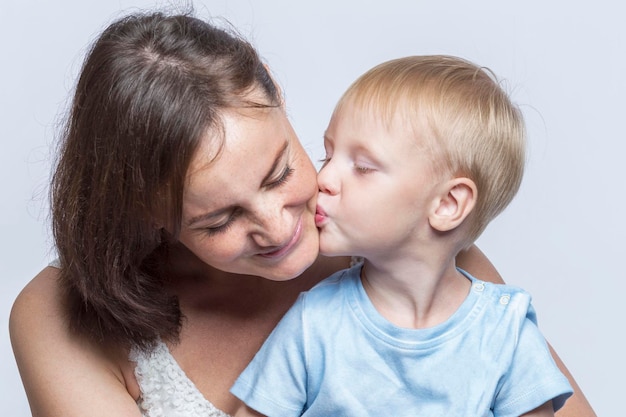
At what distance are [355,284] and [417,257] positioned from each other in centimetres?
15

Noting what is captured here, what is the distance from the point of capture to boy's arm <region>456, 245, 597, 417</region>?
A: 2.85 meters

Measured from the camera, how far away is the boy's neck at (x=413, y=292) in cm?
256

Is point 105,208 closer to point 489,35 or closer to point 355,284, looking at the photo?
point 355,284

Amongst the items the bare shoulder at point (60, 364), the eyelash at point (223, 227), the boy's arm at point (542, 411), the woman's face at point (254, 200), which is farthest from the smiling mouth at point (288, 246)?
the boy's arm at point (542, 411)

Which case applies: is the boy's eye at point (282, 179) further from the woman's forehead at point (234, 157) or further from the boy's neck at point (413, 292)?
the boy's neck at point (413, 292)

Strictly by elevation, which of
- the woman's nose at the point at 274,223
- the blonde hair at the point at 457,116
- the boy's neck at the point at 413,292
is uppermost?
the blonde hair at the point at 457,116

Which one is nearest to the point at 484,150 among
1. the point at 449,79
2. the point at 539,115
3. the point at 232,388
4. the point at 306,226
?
the point at 449,79

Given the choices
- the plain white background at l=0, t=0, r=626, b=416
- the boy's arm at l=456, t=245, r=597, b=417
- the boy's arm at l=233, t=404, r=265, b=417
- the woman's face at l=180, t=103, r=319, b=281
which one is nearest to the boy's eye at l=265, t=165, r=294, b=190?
the woman's face at l=180, t=103, r=319, b=281

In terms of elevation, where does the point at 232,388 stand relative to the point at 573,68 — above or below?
below

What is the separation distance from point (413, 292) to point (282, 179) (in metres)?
0.35

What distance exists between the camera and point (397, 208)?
97.0 inches

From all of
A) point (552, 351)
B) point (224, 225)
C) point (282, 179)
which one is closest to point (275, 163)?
point (282, 179)

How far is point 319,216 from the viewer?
8.23 ft

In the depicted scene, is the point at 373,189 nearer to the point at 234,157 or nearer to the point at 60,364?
the point at 234,157
